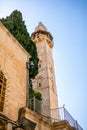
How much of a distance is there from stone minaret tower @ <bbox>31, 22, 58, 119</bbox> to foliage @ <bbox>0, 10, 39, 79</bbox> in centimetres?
1203

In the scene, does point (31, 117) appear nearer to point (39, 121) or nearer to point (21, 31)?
point (39, 121)

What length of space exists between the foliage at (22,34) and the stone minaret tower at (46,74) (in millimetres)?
12034

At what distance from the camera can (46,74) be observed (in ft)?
121

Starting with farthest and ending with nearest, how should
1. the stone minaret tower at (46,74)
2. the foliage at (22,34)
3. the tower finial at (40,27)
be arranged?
the tower finial at (40,27) → the stone minaret tower at (46,74) → the foliage at (22,34)

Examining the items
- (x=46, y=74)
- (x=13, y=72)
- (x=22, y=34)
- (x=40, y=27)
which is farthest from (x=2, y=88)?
(x=40, y=27)

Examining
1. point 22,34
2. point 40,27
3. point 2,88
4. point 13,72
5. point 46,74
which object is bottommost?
point 2,88

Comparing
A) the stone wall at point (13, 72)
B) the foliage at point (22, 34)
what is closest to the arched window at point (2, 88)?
the stone wall at point (13, 72)

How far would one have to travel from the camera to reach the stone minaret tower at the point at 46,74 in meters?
32.4

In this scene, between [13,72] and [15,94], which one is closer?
[15,94]

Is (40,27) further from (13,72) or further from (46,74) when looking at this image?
(13,72)

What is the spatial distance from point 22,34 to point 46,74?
18569 mm

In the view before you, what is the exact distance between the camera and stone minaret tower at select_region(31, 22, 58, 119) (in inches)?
1275

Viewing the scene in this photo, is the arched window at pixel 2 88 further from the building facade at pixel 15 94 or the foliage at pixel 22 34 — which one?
the foliage at pixel 22 34

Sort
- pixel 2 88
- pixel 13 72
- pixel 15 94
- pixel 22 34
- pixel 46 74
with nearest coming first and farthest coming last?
pixel 2 88, pixel 15 94, pixel 13 72, pixel 22 34, pixel 46 74
